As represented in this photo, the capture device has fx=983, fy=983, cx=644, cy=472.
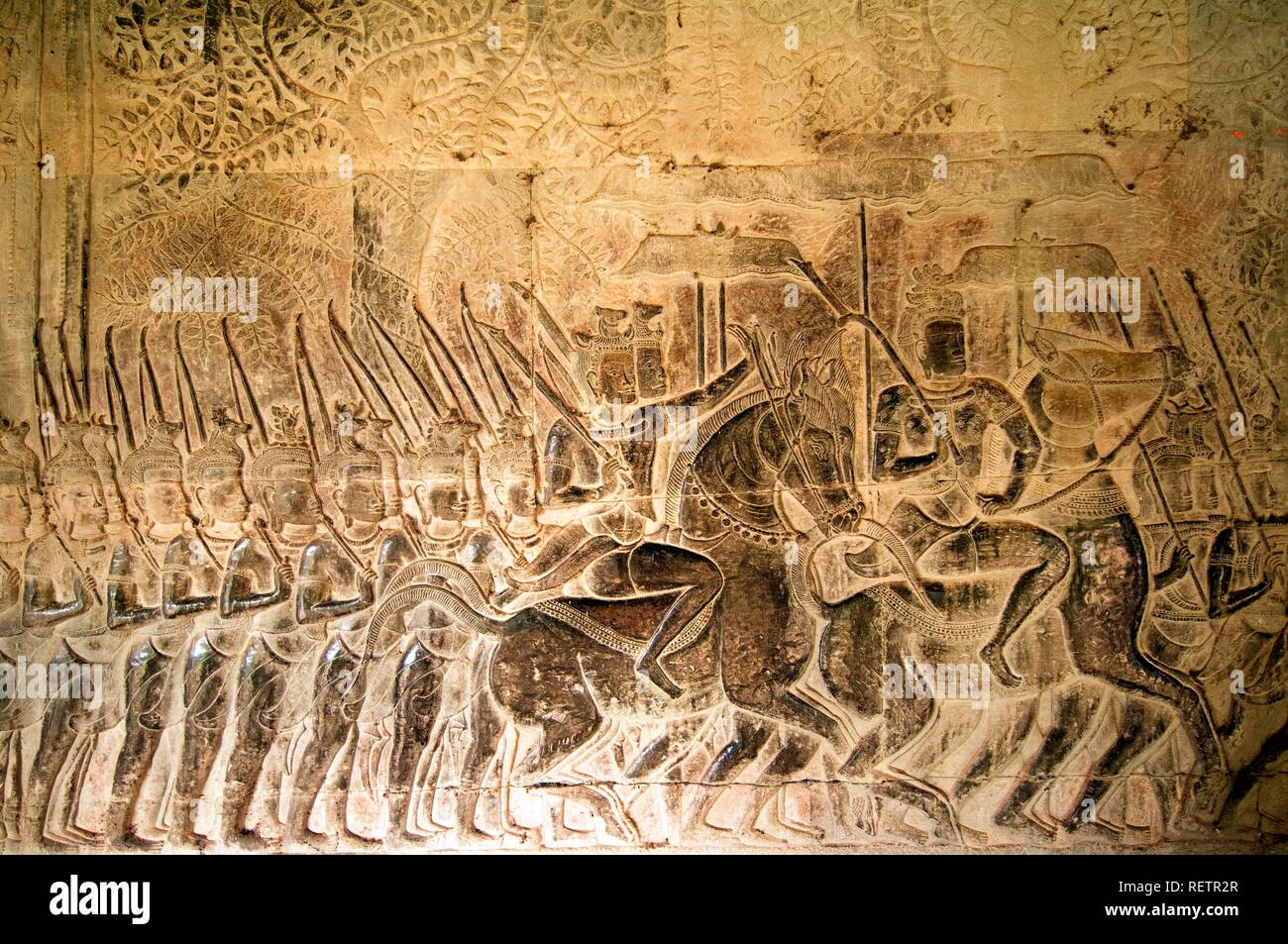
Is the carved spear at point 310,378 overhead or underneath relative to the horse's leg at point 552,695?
overhead

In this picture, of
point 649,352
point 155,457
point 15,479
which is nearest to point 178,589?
point 155,457

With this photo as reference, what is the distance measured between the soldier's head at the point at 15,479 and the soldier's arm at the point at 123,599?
50 cm

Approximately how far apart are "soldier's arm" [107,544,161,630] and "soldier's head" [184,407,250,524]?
467 mm

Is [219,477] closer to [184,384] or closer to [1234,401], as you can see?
[184,384]

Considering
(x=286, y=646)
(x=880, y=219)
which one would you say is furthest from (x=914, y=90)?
(x=286, y=646)

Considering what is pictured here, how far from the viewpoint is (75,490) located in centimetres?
479

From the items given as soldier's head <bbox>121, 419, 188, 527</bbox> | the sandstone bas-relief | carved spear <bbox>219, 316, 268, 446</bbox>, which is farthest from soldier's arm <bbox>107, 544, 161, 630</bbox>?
carved spear <bbox>219, 316, 268, 446</bbox>

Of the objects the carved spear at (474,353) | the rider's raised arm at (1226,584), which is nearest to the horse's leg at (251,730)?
Answer: the carved spear at (474,353)

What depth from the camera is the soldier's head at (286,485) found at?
4.75 meters

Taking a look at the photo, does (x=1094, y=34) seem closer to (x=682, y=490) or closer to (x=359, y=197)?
(x=682, y=490)

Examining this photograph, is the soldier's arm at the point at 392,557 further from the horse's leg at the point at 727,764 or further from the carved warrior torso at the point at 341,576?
the horse's leg at the point at 727,764

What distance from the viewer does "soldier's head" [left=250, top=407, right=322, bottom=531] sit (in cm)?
475

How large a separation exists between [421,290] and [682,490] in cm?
162

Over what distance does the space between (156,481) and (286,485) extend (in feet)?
2.09
